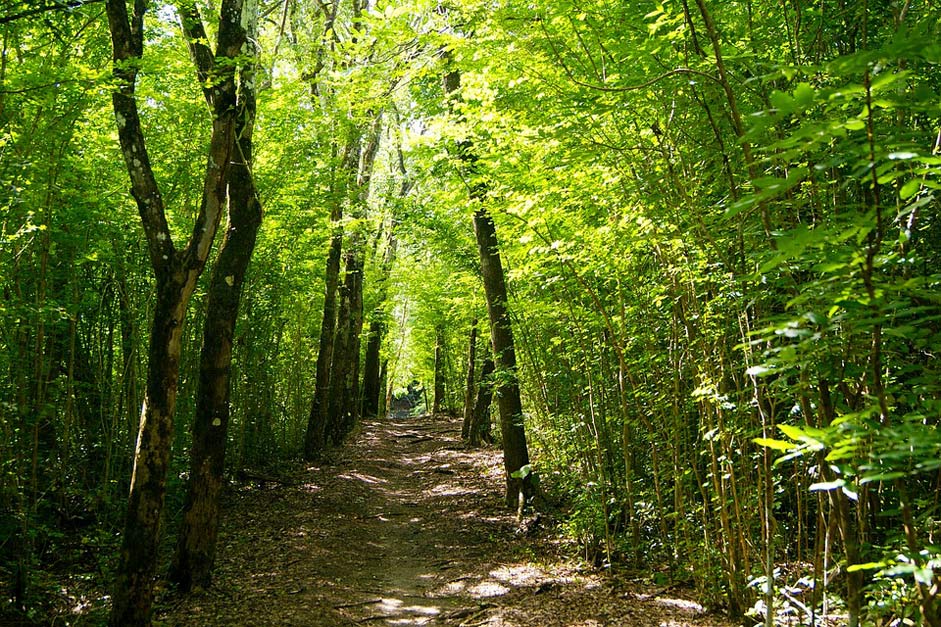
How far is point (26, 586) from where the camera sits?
16.9 ft

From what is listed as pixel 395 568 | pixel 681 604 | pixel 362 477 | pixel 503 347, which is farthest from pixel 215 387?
pixel 362 477

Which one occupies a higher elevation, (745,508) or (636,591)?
(745,508)

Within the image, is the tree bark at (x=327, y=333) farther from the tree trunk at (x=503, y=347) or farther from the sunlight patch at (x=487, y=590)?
the sunlight patch at (x=487, y=590)

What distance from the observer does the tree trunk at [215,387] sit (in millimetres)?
5840

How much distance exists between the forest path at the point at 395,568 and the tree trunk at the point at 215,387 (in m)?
0.38

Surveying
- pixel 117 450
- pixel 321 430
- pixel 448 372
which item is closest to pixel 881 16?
pixel 117 450

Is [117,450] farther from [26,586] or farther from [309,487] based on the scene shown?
[309,487]

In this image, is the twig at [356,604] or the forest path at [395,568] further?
the twig at [356,604]

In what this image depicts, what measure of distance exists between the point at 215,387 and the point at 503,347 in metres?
4.12

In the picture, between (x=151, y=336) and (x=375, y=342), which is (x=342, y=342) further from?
(x=151, y=336)

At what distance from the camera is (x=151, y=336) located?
15.7 ft

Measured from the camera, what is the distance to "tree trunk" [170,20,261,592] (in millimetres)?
5840

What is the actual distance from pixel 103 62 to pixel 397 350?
90.0 ft

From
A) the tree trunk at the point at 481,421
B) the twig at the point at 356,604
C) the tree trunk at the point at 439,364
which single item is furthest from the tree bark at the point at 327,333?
the tree trunk at the point at 439,364
